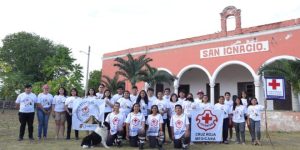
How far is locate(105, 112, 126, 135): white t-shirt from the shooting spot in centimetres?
762

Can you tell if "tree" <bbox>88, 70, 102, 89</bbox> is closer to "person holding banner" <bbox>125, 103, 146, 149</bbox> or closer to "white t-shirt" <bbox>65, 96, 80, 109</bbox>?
"white t-shirt" <bbox>65, 96, 80, 109</bbox>

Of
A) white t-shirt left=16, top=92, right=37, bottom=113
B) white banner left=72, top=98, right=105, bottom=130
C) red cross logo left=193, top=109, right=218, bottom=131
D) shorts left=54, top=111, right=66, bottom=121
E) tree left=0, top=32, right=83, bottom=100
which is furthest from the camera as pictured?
tree left=0, top=32, right=83, bottom=100

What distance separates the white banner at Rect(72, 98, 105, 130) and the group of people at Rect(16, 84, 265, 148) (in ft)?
0.48

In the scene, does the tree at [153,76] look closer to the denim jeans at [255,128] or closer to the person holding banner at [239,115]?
the person holding banner at [239,115]

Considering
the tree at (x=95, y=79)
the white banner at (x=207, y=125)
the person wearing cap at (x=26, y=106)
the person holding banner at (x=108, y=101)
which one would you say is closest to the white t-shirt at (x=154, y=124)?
the white banner at (x=207, y=125)

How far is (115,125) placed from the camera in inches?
301

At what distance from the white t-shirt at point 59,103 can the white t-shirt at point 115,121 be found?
5.19 feet

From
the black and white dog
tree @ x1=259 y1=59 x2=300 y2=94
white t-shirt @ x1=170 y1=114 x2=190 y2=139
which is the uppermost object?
tree @ x1=259 y1=59 x2=300 y2=94

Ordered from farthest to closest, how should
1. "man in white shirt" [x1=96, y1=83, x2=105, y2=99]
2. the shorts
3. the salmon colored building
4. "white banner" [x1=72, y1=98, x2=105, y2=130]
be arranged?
1. the salmon colored building
2. "man in white shirt" [x1=96, y1=83, x2=105, y2=99]
3. the shorts
4. "white banner" [x1=72, y1=98, x2=105, y2=130]

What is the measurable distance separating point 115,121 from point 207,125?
2.56 m

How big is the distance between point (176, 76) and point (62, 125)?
37.6 ft

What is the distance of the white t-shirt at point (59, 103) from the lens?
335 inches

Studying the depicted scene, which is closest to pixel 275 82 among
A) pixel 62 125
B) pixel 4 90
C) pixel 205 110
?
pixel 205 110

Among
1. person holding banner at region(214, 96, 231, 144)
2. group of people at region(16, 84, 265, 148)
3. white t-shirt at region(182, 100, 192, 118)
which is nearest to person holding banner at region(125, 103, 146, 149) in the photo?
group of people at region(16, 84, 265, 148)
